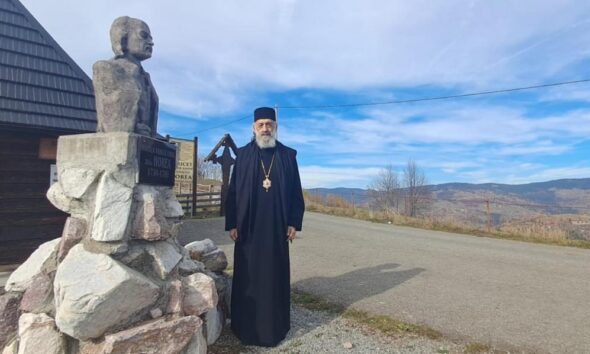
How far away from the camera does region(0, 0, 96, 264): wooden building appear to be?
6191 mm

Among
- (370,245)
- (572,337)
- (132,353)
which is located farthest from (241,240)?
(370,245)

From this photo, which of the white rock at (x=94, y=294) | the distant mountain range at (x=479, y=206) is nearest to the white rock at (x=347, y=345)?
the white rock at (x=94, y=294)

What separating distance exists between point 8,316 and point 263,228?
223cm

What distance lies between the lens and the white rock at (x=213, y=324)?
11.7ft

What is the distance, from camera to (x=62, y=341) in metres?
2.68

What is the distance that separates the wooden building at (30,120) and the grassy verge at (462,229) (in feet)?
40.3

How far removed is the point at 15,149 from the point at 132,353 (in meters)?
5.57

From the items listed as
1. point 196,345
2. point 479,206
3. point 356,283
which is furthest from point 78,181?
point 479,206

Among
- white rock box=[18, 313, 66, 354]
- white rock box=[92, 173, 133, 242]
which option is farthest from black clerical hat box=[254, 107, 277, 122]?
white rock box=[18, 313, 66, 354]

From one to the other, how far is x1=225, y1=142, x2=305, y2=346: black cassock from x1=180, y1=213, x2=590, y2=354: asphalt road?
1.60 meters

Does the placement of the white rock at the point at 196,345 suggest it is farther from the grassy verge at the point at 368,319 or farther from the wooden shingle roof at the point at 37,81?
the wooden shingle roof at the point at 37,81

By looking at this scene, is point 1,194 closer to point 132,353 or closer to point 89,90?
point 89,90

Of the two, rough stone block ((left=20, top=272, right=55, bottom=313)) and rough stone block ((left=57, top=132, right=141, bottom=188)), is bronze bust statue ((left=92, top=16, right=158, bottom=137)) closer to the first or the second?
rough stone block ((left=57, top=132, right=141, bottom=188))

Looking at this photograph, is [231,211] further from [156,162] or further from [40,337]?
[40,337]
